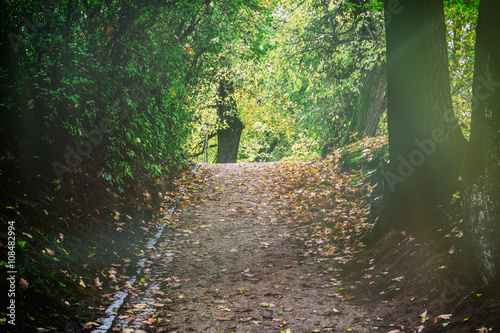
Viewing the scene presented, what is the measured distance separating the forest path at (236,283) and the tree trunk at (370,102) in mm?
5294

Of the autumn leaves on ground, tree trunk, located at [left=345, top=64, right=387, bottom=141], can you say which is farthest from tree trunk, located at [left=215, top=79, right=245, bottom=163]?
the autumn leaves on ground

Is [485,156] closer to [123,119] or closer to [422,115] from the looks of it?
[422,115]

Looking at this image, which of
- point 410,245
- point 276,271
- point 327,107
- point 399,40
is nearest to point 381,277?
point 410,245

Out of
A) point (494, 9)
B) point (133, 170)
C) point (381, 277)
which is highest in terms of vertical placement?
point (494, 9)

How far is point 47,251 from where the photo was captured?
5.51 m

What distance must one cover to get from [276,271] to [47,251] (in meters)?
3.70

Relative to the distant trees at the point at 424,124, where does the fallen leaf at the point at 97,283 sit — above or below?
below

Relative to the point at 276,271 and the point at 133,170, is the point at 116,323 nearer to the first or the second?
the point at 276,271

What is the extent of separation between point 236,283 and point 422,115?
405 centimetres

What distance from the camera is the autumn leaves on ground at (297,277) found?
4953 millimetres

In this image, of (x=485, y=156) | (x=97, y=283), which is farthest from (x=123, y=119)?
(x=485, y=156)

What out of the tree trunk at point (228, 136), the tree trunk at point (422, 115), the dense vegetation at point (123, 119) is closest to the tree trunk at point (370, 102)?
the dense vegetation at point (123, 119)

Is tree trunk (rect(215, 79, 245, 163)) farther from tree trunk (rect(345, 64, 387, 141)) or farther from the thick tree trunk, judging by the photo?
the thick tree trunk

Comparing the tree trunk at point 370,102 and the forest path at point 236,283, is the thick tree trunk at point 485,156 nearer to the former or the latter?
the forest path at point 236,283
